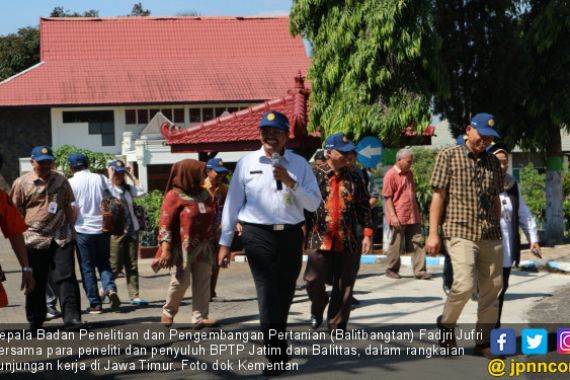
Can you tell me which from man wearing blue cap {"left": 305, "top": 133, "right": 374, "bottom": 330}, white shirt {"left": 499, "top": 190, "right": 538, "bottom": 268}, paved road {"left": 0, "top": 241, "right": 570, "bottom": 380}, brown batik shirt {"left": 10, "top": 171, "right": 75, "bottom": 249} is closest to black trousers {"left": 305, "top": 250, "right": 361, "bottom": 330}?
man wearing blue cap {"left": 305, "top": 133, "right": 374, "bottom": 330}

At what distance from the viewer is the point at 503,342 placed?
7.60m

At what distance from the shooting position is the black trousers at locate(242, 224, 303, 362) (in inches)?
283

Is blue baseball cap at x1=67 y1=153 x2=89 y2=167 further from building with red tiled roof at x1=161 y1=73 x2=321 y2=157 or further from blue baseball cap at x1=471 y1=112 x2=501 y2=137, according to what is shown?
building with red tiled roof at x1=161 y1=73 x2=321 y2=157

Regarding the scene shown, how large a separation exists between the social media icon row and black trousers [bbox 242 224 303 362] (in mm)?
1661

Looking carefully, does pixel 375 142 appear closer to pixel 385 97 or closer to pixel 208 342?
pixel 385 97

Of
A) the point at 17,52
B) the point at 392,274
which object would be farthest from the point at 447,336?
the point at 17,52

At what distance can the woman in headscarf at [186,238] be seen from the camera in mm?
9398

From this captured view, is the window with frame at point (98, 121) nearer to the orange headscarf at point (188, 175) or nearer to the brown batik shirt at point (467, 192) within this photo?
the orange headscarf at point (188, 175)

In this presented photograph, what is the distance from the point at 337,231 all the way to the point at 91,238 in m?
3.56

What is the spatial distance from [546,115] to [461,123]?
5.38ft

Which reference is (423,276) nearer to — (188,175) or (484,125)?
(188,175)

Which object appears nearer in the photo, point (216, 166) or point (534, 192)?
point (216, 166)

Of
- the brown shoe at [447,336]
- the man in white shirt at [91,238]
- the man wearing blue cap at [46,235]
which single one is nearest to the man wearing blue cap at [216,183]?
the man in white shirt at [91,238]

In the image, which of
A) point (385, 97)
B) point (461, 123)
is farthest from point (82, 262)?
point (461, 123)
